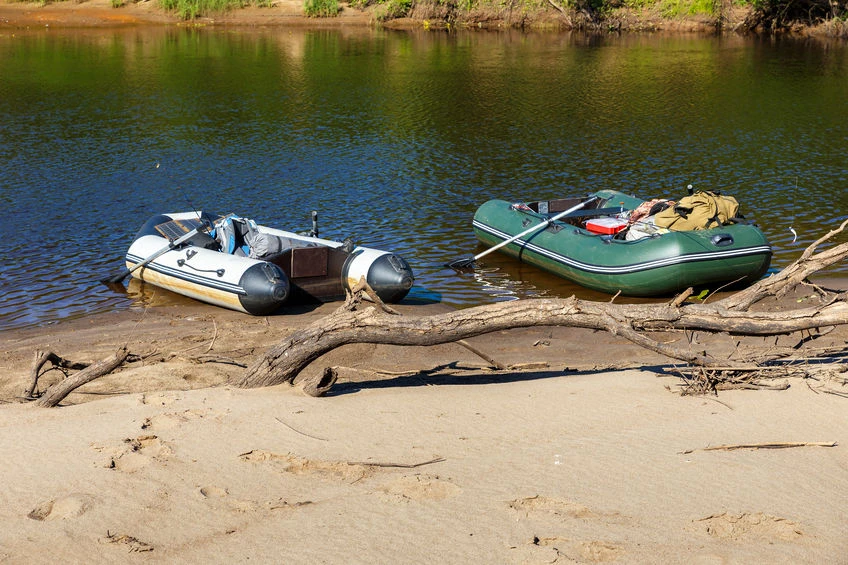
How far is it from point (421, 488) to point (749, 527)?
174 centimetres

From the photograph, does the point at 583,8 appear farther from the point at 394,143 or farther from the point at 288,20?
the point at 394,143

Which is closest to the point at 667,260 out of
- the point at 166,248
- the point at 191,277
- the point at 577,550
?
the point at 191,277

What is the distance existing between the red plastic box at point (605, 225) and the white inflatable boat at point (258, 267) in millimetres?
3138

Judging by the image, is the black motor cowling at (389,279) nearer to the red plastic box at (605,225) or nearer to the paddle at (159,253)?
the paddle at (159,253)

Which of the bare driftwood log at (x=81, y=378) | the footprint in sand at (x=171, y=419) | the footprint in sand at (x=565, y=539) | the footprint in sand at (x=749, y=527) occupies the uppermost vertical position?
the bare driftwood log at (x=81, y=378)

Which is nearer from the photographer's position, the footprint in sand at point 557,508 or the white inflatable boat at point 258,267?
the footprint in sand at point 557,508

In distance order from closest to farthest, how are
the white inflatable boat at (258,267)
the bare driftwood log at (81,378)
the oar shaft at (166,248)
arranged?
the bare driftwood log at (81,378), the white inflatable boat at (258,267), the oar shaft at (166,248)

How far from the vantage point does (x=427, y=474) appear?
5.50 meters

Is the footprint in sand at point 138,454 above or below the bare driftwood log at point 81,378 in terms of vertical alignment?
below

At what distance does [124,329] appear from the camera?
11.1m

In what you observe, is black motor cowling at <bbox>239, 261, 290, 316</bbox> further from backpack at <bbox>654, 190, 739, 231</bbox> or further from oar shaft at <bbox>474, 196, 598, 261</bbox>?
backpack at <bbox>654, 190, 739, 231</bbox>

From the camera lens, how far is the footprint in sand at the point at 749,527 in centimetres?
484

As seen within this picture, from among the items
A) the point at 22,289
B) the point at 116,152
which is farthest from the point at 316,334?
the point at 116,152

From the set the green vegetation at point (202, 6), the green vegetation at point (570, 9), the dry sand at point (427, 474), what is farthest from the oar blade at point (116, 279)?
the green vegetation at point (202, 6)
